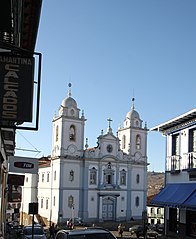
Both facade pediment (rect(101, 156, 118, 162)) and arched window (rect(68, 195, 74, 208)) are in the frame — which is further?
facade pediment (rect(101, 156, 118, 162))

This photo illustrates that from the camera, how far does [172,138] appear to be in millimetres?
23344

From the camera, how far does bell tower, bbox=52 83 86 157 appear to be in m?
57.2

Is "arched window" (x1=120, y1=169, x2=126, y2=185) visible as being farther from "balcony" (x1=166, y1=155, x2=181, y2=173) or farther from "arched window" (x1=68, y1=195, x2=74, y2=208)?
"balcony" (x1=166, y1=155, x2=181, y2=173)

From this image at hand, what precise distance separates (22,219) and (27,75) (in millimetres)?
66275

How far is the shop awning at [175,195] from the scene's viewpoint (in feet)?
65.3

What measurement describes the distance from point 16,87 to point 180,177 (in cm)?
1598

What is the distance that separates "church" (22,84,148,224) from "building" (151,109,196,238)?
3426 cm

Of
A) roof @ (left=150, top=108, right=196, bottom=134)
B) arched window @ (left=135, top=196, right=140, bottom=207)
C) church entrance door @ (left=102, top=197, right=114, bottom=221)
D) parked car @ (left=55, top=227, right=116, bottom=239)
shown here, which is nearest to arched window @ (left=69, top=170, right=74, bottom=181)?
church entrance door @ (left=102, top=197, right=114, bottom=221)

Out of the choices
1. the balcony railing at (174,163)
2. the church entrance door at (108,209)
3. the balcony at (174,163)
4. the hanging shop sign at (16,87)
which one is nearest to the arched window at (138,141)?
the church entrance door at (108,209)

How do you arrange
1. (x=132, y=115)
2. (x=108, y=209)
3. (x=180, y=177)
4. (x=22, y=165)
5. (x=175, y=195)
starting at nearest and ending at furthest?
(x=175, y=195) < (x=180, y=177) < (x=22, y=165) < (x=108, y=209) < (x=132, y=115)

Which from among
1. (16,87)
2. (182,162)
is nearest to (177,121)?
(182,162)

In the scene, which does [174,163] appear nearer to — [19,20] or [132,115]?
[19,20]

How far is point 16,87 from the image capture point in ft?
24.4

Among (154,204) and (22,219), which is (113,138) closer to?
(22,219)
